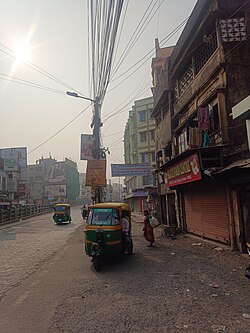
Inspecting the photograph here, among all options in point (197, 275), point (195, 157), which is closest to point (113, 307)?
point (197, 275)

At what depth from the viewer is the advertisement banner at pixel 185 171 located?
436 inches

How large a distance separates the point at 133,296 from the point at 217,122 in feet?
26.1

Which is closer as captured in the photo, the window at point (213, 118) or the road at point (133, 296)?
the road at point (133, 296)

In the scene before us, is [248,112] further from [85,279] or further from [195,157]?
[85,279]

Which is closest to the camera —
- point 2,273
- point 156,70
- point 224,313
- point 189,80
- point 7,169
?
point 224,313

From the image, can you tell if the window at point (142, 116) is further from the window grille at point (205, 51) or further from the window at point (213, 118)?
the window at point (213, 118)

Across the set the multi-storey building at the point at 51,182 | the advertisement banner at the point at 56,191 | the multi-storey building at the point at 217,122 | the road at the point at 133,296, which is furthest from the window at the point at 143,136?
the advertisement banner at the point at 56,191

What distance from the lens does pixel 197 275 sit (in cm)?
748

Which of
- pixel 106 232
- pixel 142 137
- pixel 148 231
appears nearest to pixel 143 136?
pixel 142 137

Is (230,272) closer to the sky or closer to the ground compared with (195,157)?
closer to the ground

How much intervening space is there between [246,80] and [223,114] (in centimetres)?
146

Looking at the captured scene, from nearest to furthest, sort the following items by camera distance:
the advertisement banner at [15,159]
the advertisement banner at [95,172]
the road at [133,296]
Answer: the road at [133,296], the advertisement banner at [95,172], the advertisement banner at [15,159]

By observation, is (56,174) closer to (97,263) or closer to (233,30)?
(233,30)

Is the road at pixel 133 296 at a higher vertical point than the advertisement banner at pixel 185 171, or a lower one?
lower
